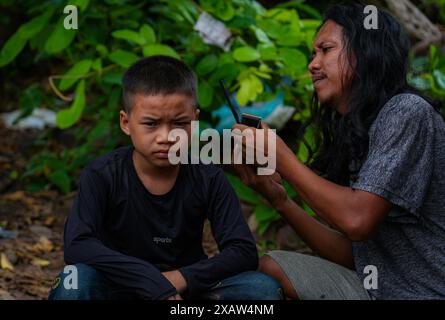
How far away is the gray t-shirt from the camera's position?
89.7 inches

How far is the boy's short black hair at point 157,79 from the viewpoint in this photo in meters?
2.48

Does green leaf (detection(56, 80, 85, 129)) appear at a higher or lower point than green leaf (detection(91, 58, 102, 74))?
lower

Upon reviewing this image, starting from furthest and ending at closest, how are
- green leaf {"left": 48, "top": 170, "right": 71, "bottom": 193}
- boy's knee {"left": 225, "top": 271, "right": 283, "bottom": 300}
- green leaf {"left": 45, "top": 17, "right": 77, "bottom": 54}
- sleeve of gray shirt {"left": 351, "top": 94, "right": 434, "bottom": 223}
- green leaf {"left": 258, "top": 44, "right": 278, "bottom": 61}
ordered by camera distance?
green leaf {"left": 48, "top": 170, "right": 71, "bottom": 193} < green leaf {"left": 258, "top": 44, "right": 278, "bottom": 61} < green leaf {"left": 45, "top": 17, "right": 77, "bottom": 54} < boy's knee {"left": 225, "top": 271, "right": 283, "bottom": 300} < sleeve of gray shirt {"left": 351, "top": 94, "right": 434, "bottom": 223}

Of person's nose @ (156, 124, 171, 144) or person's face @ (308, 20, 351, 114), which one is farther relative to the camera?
person's face @ (308, 20, 351, 114)

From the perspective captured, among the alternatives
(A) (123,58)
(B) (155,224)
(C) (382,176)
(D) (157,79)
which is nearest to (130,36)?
(A) (123,58)

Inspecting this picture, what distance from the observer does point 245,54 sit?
3.55 meters

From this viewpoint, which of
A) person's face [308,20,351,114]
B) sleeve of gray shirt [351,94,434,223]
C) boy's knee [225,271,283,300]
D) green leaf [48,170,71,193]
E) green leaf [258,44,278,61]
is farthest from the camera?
green leaf [48,170,71,193]

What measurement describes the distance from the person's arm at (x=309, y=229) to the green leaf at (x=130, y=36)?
4.06ft

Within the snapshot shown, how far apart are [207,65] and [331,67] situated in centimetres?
120

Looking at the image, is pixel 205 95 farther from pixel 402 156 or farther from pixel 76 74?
pixel 402 156

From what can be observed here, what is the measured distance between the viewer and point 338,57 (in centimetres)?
253

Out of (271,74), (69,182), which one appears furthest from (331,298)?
(69,182)

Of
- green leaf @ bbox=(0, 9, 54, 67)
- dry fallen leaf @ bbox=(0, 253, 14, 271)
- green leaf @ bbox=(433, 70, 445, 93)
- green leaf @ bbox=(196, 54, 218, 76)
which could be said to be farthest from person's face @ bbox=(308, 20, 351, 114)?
dry fallen leaf @ bbox=(0, 253, 14, 271)

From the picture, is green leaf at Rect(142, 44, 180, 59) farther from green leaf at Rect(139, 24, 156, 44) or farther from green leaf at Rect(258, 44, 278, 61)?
green leaf at Rect(258, 44, 278, 61)
